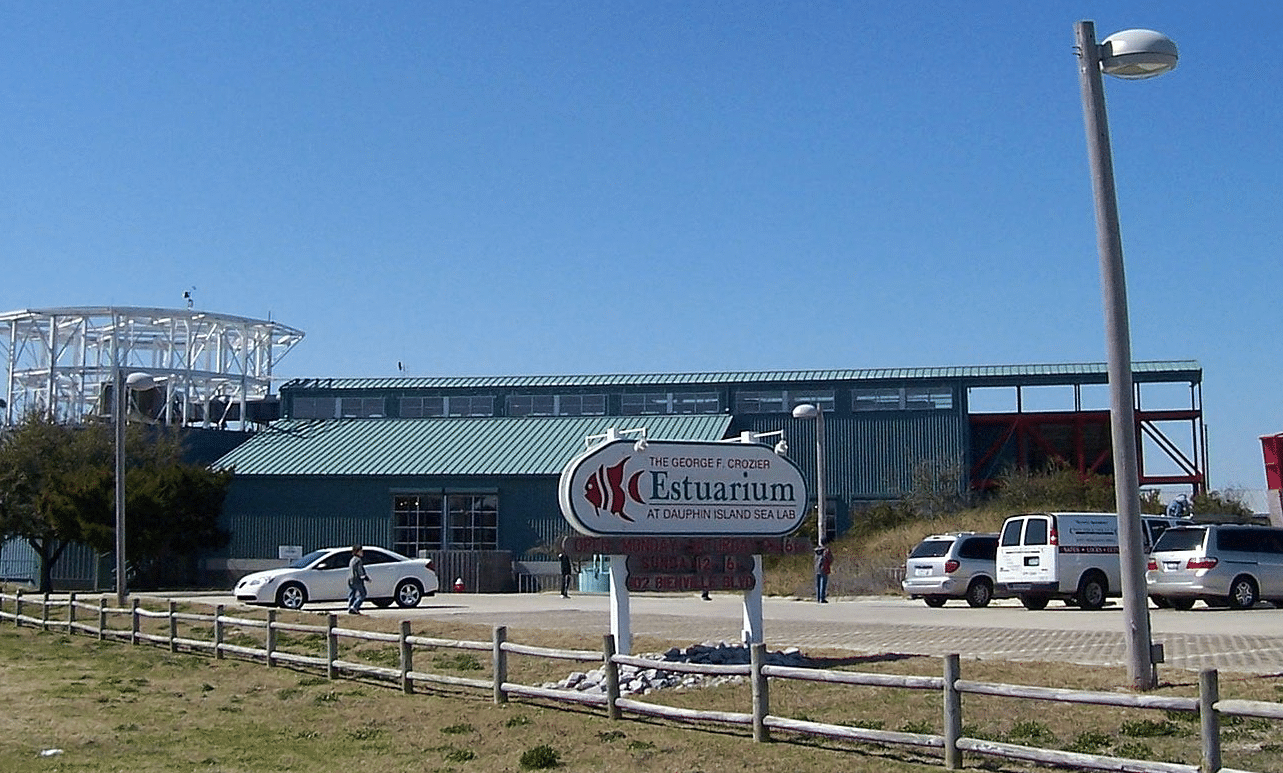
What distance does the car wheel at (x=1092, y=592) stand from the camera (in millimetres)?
28828

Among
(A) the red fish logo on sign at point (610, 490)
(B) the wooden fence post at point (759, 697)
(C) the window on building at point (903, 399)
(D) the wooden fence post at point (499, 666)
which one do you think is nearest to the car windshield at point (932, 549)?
(A) the red fish logo on sign at point (610, 490)

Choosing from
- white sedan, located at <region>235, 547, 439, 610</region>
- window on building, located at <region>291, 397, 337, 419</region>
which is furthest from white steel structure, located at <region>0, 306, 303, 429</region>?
white sedan, located at <region>235, 547, 439, 610</region>

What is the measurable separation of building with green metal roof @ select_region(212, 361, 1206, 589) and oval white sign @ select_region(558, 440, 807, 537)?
1242 inches

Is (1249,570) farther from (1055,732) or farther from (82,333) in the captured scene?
(82,333)

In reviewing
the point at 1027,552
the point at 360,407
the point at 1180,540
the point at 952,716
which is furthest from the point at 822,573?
the point at 360,407

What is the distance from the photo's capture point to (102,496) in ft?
154

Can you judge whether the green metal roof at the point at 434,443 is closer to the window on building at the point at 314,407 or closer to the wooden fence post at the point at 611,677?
the window on building at the point at 314,407

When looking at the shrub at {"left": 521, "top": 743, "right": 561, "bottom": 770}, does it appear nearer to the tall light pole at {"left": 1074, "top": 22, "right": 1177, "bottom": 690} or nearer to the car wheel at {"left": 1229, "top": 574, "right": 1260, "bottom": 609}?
the tall light pole at {"left": 1074, "top": 22, "right": 1177, "bottom": 690}

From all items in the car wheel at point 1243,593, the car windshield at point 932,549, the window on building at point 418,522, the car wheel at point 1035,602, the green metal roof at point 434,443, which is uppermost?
the green metal roof at point 434,443

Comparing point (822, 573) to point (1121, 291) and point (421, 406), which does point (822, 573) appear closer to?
point (1121, 291)

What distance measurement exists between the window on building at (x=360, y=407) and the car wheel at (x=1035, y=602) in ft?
126

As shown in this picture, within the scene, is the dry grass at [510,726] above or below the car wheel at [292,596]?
below

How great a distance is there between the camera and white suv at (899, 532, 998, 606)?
3145 cm

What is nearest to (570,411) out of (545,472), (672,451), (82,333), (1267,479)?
(545,472)
